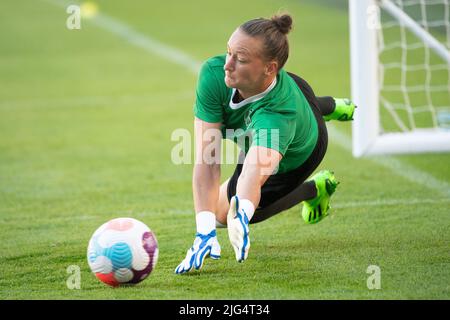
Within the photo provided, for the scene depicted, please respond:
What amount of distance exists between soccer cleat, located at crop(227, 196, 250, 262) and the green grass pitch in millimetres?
229

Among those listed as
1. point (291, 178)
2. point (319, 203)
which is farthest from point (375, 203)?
point (291, 178)

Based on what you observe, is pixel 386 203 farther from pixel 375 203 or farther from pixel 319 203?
pixel 319 203

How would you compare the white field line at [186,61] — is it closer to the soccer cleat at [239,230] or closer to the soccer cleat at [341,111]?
the soccer cleat at [341,111]

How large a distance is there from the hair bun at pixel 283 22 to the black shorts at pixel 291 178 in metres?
0.85

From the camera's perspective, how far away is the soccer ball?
4.97m

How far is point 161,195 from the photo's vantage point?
7590mm

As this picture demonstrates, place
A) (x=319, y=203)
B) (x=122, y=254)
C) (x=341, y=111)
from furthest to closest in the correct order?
(x=341, y=111) → (x=319, y=203) → (x=122, y=254)

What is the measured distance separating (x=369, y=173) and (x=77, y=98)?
5.54 metres

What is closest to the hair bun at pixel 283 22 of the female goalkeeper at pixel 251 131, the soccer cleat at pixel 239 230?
the female goalkeeper at pixel 251 131

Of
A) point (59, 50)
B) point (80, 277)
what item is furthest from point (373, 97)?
point (59, 50)

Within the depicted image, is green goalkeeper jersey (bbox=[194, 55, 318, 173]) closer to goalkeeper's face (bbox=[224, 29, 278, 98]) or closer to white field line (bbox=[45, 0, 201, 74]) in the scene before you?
goalkeeper's face (bbox=[224, 29, 278, 98])

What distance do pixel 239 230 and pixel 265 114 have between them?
26.7 inches

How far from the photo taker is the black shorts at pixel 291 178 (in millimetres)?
5805

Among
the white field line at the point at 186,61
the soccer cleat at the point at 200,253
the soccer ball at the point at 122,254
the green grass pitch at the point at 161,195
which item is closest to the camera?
the soccer ball at the point at 122,254
